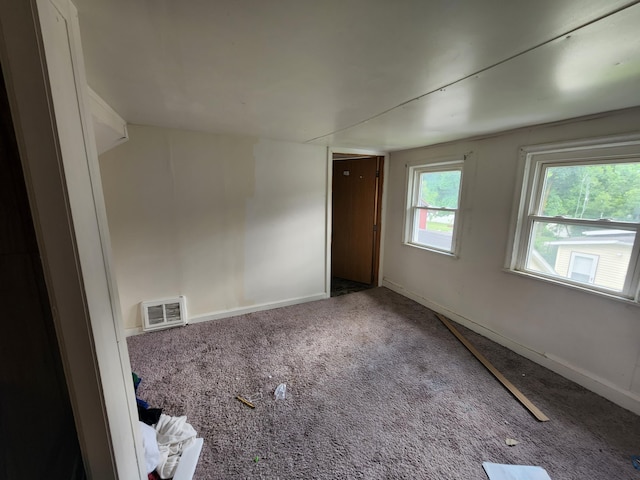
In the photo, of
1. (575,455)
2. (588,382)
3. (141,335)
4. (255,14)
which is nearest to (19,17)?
(255,14)

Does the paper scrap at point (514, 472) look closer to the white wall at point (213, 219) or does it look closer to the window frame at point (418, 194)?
the window frame at point (418, 194)

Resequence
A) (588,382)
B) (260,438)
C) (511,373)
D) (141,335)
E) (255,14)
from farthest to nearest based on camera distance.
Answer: (141,335) → (511,373) → (588,382) → (260,438) → (255,14)

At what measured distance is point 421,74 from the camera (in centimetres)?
122

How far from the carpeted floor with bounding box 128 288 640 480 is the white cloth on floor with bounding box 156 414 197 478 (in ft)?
0.33

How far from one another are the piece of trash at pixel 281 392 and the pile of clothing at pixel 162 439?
1.83 ft

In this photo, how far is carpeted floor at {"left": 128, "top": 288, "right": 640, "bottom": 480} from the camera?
4.60 feet

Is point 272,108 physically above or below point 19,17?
above

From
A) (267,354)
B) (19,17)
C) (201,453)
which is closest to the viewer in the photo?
(19,17)

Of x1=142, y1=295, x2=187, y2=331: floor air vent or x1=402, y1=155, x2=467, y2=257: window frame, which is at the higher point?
x1=402, y1=155, x2=467, y2=257: window frame

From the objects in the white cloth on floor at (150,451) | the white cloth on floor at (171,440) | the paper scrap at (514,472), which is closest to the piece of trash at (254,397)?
the white cloth on floor at (171,440)

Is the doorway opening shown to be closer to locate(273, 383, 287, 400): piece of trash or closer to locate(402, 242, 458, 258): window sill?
locate(402, 242, 458, 258): window sill

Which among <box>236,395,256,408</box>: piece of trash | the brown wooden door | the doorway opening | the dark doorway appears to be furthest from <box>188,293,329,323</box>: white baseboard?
the dark doorway

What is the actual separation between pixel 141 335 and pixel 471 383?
3130 mm

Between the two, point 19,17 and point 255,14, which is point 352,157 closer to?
point 255,14
